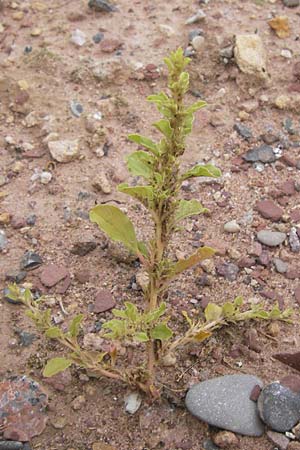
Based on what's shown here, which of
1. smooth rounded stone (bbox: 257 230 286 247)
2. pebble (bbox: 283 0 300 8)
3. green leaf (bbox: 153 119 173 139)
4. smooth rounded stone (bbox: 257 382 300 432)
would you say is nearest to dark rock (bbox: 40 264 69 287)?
smooth rounded stone (bbox: 257 230 286 247)

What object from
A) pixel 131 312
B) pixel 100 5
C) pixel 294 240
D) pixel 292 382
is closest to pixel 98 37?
pixel 100 5

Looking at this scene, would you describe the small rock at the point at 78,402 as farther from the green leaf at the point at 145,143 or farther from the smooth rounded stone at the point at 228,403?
the green leaf at the point at 145,143

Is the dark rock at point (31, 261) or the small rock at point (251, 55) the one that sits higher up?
the small rock at point (251, 55)

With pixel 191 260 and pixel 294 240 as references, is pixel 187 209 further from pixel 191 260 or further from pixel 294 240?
pixel 294 240

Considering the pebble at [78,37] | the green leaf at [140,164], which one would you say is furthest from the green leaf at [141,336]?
the pebble at [78,37]

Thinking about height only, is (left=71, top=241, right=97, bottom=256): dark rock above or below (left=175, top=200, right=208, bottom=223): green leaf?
below

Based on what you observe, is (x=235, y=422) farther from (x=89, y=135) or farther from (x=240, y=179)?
(x=89, y=135)

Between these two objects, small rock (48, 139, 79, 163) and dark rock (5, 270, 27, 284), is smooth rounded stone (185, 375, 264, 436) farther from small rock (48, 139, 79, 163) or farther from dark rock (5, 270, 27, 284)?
small rock (48, 139, 79, 163)

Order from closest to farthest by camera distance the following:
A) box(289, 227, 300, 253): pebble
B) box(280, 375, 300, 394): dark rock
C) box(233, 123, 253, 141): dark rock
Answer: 1. box(280, 375, 300, 394): dark rock
2. box(289, 227, 300, 253): pebble
3. box(233, 123, 253, 141): dark rock
